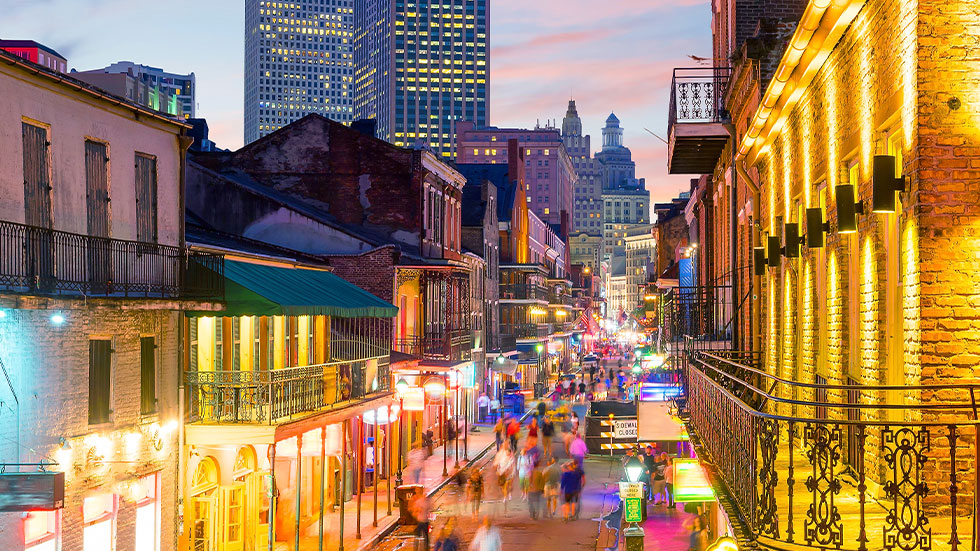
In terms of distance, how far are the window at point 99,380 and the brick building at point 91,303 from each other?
0.02 metres

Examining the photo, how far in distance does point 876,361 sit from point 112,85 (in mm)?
17733

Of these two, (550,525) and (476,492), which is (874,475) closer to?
(550,525)

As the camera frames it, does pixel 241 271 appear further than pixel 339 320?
No

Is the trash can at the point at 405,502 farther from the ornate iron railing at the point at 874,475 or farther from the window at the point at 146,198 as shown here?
the ornate iron railing at the point at 874,475

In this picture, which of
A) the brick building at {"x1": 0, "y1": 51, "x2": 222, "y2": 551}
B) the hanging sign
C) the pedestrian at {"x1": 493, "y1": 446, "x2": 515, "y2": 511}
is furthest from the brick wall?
the hanging sign

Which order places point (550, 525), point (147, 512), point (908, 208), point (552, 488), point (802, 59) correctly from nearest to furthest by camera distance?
point (908, 208)
point (802, 59)
point (147, 512)
point (550, 525)
point (552, 488)

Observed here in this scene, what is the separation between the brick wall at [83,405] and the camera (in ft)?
53.2

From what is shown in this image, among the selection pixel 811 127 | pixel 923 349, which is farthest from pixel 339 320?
pixel 923 349

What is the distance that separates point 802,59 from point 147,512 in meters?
13.6

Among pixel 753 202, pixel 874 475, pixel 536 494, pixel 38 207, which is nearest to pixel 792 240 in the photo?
pixel 874 475

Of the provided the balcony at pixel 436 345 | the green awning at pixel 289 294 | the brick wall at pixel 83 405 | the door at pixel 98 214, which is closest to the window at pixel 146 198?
the door at pixel 98 214

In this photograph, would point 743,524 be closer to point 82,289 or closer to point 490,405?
point 82,289

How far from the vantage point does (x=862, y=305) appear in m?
11.0

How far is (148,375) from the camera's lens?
66.6 ft
